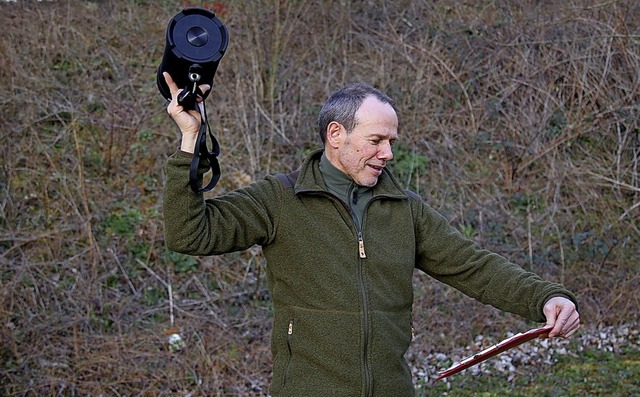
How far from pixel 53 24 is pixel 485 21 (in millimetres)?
5394

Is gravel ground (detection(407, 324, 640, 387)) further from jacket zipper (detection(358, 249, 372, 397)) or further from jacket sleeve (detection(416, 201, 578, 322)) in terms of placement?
jacket zipper (detection(358, 249, 372, 397))

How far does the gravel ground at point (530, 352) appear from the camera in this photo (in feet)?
19.7

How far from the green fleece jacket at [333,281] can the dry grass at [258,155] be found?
2.80 metres

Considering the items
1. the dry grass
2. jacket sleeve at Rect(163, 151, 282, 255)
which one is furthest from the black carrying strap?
the dry grass

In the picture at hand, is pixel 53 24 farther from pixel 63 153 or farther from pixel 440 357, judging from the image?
pixel 440 357

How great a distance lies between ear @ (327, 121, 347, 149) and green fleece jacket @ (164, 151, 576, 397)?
143mm

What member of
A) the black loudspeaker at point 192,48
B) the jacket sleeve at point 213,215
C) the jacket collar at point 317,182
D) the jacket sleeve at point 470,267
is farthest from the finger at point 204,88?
the jacket sleeve at point 470,267

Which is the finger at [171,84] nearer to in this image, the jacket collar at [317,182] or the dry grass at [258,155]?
the jacket collar at [317,182]

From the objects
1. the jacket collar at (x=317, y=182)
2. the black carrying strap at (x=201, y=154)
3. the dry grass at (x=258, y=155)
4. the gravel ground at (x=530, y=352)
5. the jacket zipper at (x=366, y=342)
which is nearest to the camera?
the black carrying strap at (x=201, y=154)

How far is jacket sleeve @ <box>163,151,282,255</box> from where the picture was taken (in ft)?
8.14

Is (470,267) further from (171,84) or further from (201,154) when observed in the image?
(171,84)

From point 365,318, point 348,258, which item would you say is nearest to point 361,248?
point 348,258

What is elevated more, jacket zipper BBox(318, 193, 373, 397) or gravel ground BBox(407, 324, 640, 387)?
jacket zipper BBox(318, 193, 373, 397)

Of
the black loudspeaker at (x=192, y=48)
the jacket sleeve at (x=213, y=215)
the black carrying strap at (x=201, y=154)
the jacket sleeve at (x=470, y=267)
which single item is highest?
the black loudspeaker at (x=192, y=48)
